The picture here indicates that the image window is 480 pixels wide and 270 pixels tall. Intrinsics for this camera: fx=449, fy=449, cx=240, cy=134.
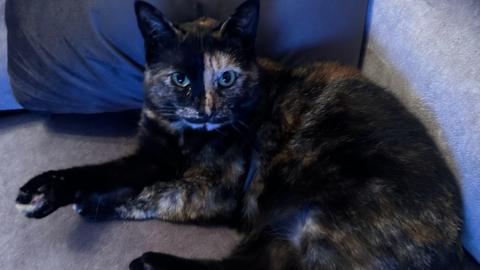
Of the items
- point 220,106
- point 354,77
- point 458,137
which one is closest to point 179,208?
point 220,106

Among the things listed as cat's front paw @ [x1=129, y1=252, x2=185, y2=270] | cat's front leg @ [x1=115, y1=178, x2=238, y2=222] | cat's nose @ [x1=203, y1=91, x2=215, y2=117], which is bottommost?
cat's front leg @ [x1=115, y1=178, x2=238, y2=222]

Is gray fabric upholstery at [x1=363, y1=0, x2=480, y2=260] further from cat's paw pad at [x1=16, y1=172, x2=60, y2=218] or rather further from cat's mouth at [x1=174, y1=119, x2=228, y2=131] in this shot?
cat's paw pad at [x1=16, y1=172, x2=60, y2=218]

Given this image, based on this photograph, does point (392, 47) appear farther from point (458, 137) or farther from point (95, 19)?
point (95, 19)

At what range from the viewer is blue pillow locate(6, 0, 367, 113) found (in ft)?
3.71

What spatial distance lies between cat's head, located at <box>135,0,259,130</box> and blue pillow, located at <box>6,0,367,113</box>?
0.11 meters

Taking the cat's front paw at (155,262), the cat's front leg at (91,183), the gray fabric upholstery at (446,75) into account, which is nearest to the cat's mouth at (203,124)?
the cat's front leg at (91,183)

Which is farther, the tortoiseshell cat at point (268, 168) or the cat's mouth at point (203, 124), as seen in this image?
the cat's mouth at point (203, 124)

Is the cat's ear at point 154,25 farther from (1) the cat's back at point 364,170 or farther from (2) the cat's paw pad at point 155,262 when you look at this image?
(2) the cat's paw pad at point 155,262

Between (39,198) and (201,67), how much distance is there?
467 millimetres

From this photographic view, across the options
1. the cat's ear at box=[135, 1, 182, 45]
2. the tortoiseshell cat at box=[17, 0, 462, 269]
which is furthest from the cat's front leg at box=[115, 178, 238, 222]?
the cat's ear at box=[135, 1, 182, 45]

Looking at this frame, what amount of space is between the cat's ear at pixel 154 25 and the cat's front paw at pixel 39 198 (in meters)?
0.40

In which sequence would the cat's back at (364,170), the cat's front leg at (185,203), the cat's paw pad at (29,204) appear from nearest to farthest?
the cat's back at (364,170)
the cat's paw pad at (29,204)
the cat's front leg at (185,203)

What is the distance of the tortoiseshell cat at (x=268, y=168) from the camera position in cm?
91

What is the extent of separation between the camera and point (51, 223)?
3.51ft
